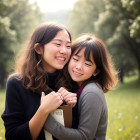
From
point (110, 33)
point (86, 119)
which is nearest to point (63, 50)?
point (86, 119)

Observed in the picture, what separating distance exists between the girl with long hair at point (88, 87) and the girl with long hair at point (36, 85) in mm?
136

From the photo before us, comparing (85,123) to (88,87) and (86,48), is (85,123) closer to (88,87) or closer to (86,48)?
(88,87)

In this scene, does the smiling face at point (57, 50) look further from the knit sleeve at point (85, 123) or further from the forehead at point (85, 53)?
the knit sleeve at point (85, 123)

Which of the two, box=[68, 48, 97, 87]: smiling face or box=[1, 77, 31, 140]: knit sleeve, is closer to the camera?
box=[1, 77, 31, 140]: knit sleeve

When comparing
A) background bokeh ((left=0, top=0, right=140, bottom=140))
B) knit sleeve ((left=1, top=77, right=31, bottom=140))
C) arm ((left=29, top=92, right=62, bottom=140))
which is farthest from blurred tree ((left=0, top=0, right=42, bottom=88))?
arm ((left=29, top=92, right=62, bottom=140))

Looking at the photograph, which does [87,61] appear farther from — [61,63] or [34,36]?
[34,36]

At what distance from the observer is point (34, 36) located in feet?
8.07

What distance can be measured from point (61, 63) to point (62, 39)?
32cm

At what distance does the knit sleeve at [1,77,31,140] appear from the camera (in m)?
2.06

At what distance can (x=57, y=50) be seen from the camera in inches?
92.2

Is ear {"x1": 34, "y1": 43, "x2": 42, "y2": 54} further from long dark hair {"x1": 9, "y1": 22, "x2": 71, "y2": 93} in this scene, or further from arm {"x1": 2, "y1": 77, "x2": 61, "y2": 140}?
arm {"x1": 2, "y1": 77, "x2": 61, "y2": 140}

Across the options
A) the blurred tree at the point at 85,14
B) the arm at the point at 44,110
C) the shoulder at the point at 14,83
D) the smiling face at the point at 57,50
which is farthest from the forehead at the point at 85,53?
the blurred tree at the point at 85,14

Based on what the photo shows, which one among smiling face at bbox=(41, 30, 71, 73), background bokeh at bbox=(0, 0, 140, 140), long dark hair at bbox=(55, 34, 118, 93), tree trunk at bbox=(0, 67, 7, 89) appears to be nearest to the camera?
smiling face at bbox=(41, 30, 71, 73)

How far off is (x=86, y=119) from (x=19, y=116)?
0.79 metres
